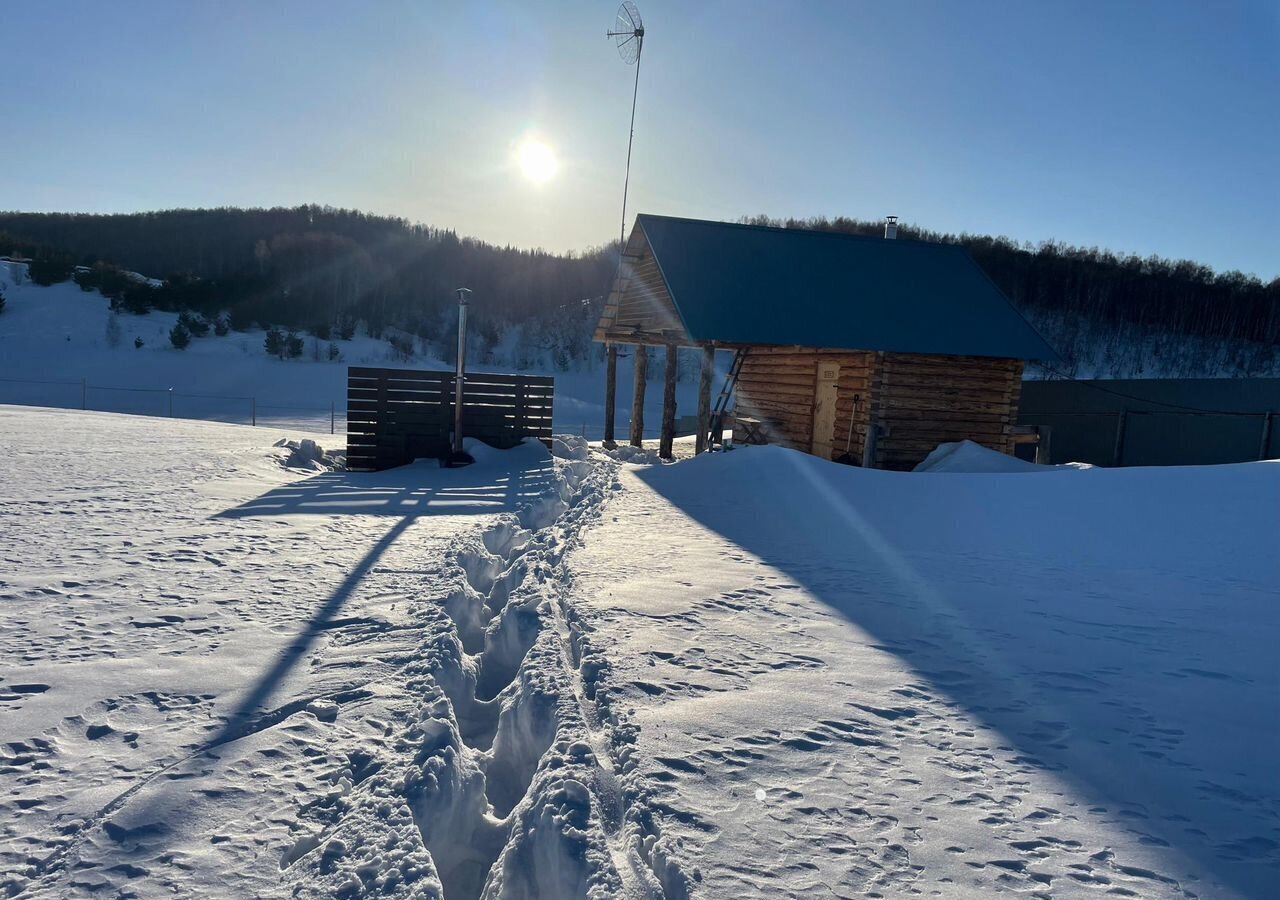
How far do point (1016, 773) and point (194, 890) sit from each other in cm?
315

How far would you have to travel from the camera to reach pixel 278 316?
47969mm

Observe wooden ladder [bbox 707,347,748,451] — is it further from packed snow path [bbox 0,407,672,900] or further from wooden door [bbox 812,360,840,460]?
packed snow path [bbox 0,407,672,900]

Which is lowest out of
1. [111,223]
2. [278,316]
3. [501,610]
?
[501,610]

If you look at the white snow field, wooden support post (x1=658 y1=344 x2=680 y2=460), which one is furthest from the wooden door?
the white snow field

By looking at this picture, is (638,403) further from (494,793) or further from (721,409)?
(494,793)

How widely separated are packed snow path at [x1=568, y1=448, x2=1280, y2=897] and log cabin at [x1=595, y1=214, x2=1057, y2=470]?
23.4 feet

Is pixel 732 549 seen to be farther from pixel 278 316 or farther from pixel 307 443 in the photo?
pixel 278 316

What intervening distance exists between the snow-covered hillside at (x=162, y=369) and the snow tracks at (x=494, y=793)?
25.5 meters

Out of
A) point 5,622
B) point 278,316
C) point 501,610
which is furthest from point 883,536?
point 278,316

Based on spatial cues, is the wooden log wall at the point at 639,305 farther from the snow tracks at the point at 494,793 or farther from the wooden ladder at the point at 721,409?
the snow tracks at the point at 494,793

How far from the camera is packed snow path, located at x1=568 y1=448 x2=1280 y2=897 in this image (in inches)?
97.8

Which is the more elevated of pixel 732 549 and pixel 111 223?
pixel 111 223

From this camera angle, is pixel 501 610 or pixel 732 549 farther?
pixel 732 549

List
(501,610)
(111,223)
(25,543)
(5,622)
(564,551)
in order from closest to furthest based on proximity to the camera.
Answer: (5,622), (501,610), (25,543), (564,551), (111,223)
